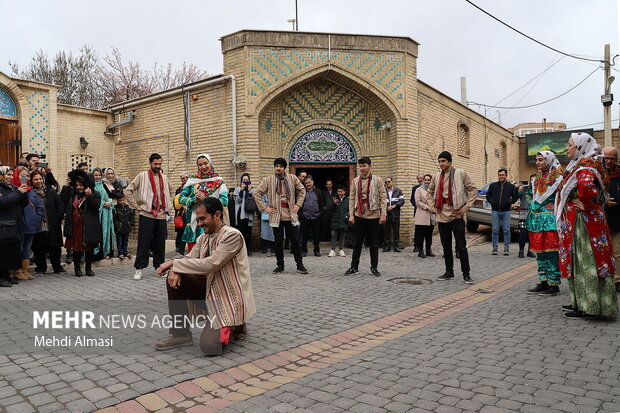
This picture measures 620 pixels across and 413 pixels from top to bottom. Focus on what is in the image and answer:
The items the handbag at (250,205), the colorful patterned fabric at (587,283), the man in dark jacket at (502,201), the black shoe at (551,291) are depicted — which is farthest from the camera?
the handbag at (250,205)

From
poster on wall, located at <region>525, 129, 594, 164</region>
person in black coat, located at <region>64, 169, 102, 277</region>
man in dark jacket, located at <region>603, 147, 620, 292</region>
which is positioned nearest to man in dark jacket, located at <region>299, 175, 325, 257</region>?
person in black coat, located at <region>64, 169, 102, 277</region>

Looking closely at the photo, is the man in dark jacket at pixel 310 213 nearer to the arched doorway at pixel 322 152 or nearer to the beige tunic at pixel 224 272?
the arched doorway at pixel 322 152

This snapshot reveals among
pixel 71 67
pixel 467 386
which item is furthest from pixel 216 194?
pixel 71 67

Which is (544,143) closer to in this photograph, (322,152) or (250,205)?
(322,152)

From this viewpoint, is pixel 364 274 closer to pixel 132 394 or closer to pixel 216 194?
pixel 216 194

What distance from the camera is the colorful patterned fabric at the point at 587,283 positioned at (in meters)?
4.83

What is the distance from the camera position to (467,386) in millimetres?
3184

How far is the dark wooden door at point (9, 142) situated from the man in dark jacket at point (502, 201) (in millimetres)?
13089

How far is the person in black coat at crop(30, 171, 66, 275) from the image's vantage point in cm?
765

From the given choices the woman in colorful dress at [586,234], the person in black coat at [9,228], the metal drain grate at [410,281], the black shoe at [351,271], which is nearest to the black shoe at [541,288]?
the woman in colorful dress at [586,234]

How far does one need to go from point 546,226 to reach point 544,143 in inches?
1152

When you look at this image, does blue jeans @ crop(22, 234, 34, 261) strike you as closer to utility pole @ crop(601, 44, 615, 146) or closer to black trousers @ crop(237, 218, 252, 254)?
black trousers @ crop(237, 218, 252, 254)

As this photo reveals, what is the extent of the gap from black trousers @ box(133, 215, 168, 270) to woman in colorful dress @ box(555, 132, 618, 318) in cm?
584

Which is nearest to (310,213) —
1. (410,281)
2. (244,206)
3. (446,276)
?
(244,206)
